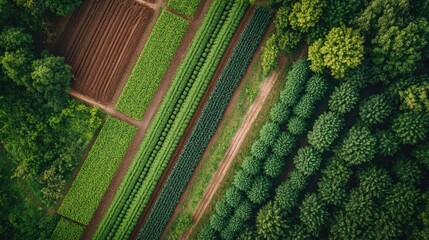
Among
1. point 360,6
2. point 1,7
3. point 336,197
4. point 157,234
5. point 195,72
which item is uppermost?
point 360,6

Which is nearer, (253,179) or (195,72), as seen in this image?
(253,179)

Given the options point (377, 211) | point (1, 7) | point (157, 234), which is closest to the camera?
point (377, 211)

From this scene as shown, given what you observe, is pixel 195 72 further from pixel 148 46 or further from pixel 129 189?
pixel 129 189

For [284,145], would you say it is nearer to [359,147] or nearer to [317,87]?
[317,87]

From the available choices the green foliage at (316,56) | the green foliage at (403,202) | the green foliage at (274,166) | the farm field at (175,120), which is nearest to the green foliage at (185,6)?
the farm field at (175,120)

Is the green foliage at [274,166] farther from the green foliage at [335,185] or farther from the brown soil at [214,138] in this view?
the brown soil at [214,138]

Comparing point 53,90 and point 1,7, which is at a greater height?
point 1,7

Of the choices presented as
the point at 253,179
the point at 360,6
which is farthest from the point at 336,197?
the point at 360,6

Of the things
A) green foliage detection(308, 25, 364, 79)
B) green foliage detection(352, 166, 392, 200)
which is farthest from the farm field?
green foliage detection(352, 166, 392, 200)
